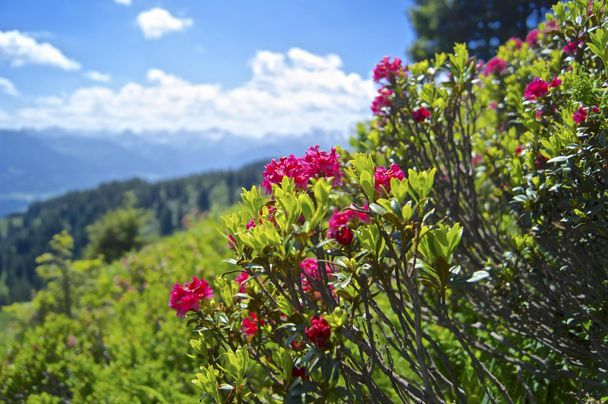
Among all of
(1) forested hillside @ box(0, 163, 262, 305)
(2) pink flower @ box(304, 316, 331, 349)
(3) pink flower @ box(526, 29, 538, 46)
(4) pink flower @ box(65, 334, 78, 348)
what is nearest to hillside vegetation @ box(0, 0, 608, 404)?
(2) pink flower @ box(304, 316, 331, 349)

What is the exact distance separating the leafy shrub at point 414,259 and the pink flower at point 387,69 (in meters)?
0.01

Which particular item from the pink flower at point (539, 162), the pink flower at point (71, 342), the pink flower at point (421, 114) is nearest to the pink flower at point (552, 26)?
the pink flower at point (421, 114)

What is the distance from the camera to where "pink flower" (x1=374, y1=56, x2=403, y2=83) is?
3.40 metres

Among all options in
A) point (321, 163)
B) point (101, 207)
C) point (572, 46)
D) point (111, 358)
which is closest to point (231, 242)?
point (321, 163)

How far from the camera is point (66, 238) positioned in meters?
9.26

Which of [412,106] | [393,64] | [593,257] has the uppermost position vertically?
[393,64]

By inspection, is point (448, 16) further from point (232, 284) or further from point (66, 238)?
point (232, 284)

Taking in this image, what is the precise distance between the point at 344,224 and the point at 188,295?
0.86 meters

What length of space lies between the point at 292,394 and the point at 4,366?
5239 millimetres

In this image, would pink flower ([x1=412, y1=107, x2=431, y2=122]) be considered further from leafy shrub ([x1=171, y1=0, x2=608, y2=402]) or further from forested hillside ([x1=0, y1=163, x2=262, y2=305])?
forested hillside ([x1=0, y1=163, x2=262, y2=305])

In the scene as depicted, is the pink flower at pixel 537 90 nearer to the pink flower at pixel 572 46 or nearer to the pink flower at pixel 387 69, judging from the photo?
the pink flower at pixel 572 46

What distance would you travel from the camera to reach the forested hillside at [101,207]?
105 metres

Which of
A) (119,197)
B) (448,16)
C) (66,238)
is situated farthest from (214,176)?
(66,238)

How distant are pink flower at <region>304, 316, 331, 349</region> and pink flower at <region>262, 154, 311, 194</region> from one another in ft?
2.06
